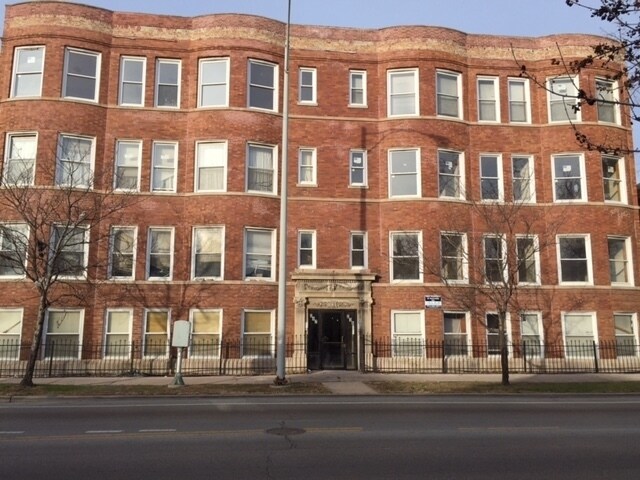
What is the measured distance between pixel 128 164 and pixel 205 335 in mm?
7529

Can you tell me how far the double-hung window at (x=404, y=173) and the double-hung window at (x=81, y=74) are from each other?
1236cm

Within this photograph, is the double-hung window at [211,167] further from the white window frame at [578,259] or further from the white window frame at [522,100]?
the white window frame at [578,259]

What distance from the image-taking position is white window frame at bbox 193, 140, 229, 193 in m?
23.5

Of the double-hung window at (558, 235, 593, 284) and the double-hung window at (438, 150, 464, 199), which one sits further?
the double-hung window at (438, 150, 464, 199)

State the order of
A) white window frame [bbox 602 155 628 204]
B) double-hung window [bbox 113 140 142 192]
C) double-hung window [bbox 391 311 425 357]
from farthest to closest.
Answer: white window frame [bbox 602 155 628 204] → double-hung window [bbox 113 140 142 192] → double-hung window [bbox 391 311 425 357]

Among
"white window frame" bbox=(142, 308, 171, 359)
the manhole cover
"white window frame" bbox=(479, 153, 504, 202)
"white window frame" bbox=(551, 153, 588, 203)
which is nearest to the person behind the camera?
the manhole cover

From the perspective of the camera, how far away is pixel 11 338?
70.8 ft

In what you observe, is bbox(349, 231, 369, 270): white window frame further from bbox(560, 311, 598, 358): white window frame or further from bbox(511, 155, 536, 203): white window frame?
bbox(560, 311, 598, 358): white window frame

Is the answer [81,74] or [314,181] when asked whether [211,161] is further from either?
[81,74]

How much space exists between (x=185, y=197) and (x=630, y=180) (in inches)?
740

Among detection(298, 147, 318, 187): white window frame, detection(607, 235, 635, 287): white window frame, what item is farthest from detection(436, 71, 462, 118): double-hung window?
detection(607, 235, 635, 287): white window frame

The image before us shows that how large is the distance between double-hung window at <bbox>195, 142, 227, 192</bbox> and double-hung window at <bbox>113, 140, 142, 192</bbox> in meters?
2.36

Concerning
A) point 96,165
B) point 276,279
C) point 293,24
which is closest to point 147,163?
point 96,165

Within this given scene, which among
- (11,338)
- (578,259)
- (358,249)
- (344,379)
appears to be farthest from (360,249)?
(11,338)
